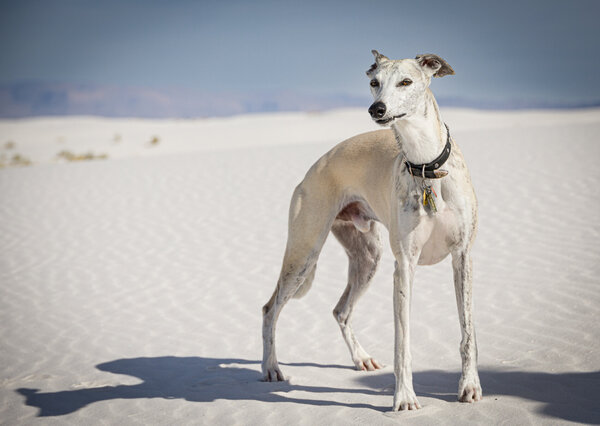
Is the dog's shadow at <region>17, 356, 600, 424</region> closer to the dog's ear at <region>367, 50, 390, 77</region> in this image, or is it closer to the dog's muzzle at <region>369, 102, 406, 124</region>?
the dog's muzzle at <region>369, 102, 406, 124</region>

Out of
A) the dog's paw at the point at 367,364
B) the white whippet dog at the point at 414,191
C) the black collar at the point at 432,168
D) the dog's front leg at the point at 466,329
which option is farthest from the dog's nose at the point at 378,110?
the dog's paw at the point at 367,364

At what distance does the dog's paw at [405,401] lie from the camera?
144 inches

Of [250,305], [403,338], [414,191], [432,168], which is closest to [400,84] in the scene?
[432,168]

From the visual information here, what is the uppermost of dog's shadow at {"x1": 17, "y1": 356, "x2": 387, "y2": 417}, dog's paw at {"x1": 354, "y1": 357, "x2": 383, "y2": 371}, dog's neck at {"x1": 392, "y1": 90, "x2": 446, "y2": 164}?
dog's neck at {"x1": 392, "y1": 90, "x2": 446, "y2": 164}

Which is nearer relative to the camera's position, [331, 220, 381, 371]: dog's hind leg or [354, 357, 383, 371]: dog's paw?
[354, 357, 383, 371]: dog's paw

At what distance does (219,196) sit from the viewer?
42.1 ft

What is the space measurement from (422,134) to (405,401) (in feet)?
5.59

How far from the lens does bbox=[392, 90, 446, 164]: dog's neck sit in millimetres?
3525

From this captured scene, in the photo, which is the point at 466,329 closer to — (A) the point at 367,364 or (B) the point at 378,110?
(A) the point at 367,364

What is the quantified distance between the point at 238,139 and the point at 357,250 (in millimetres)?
24749

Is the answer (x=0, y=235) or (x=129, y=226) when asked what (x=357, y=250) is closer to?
(x=129, y=226)

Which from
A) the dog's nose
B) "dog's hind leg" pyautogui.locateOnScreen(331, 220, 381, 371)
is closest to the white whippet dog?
the dog's nose

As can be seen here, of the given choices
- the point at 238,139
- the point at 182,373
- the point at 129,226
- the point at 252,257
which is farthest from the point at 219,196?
the point at 238,139

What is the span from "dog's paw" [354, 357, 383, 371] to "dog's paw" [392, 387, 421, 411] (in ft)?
3.64
